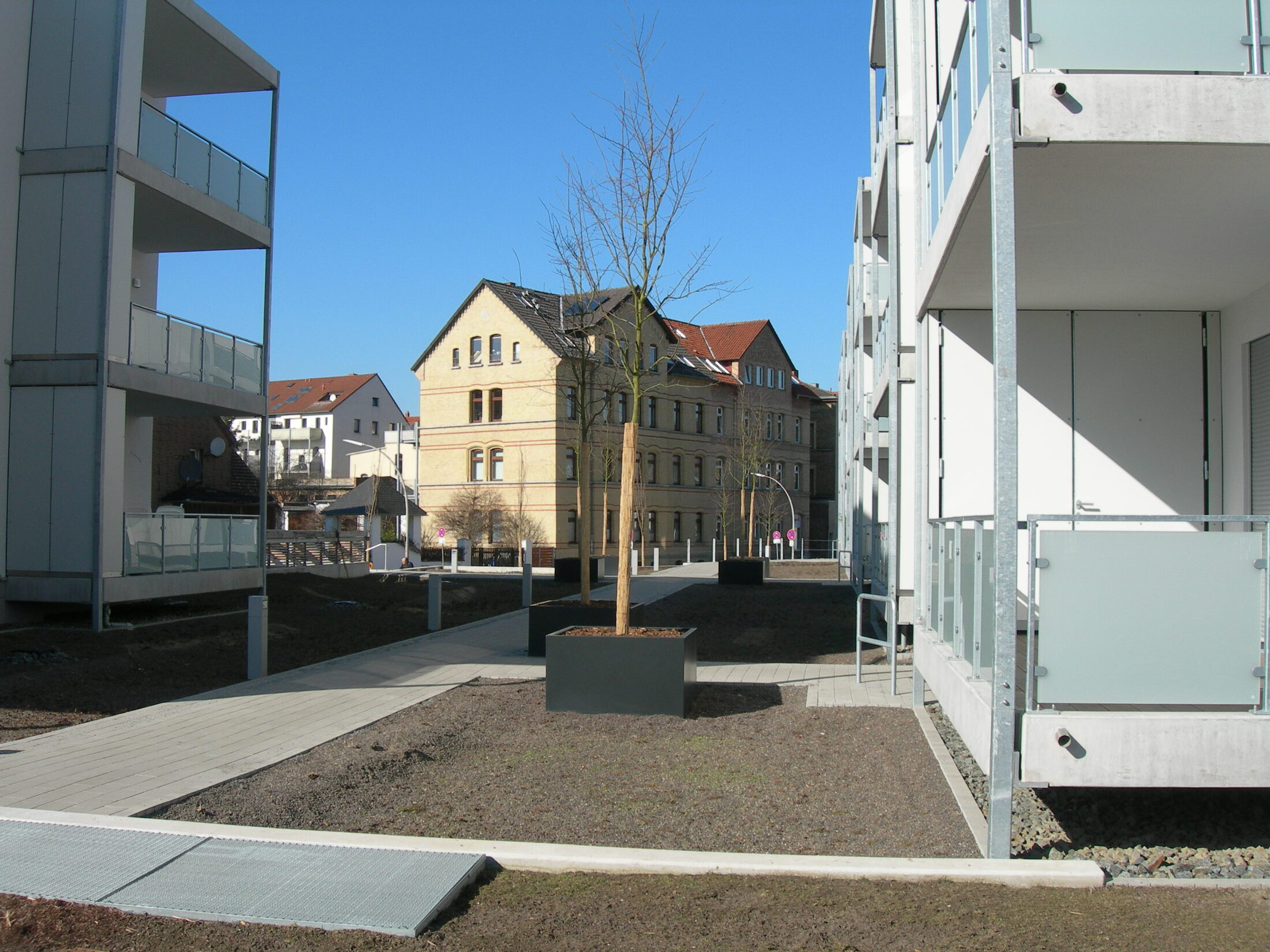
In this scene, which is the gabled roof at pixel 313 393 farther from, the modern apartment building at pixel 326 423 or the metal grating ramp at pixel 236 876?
the metal grating ramp at pixel 236 876

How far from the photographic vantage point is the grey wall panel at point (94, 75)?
1488 centimetres

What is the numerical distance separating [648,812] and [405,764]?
1.92 metres

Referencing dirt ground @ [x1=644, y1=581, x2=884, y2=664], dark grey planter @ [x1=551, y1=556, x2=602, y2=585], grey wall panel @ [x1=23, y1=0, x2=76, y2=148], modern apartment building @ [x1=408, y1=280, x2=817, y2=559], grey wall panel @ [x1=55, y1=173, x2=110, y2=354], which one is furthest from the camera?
modern apartment building @ [x1=408, y1=280, x2=817, y2=559]

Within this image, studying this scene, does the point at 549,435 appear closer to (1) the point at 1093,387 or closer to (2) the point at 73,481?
(2) the point at 73,481

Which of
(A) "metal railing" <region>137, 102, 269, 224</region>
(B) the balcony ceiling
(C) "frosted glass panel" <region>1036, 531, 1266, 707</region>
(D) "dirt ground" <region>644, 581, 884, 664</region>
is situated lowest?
(D) "dirt ground" <region>644, 581, 884, 664</region>

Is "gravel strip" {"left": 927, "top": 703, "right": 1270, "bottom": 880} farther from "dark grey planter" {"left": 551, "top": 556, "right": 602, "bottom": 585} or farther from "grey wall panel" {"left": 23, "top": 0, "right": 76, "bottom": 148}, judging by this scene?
"dark grey planter" {"left": 551, "top": 556, "right": 602, "bottom": 585}

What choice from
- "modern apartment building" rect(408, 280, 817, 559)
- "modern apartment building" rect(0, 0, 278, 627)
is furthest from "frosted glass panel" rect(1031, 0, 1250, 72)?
"modern apartment building" rect(408, 280, 817, 559)

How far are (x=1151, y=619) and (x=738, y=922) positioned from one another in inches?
92.0

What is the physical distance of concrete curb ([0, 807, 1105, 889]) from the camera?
15.6 feet

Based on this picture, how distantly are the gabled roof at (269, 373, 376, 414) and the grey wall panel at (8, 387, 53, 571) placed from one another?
2638 inches

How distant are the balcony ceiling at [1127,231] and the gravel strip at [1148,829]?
3510mm

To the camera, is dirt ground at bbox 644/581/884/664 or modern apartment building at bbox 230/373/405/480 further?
modern apartment building at bbox 230/373/405/480

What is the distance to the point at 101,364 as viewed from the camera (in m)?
14.5

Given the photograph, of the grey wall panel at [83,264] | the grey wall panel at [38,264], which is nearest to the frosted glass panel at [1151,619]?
the grey wall panel at [83,264]
